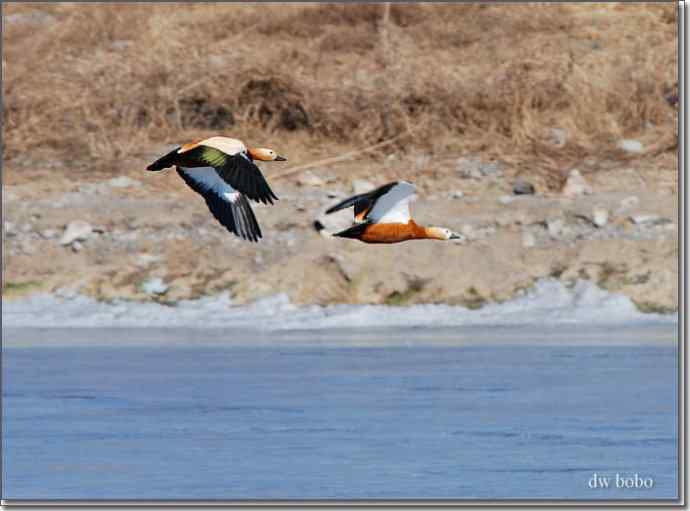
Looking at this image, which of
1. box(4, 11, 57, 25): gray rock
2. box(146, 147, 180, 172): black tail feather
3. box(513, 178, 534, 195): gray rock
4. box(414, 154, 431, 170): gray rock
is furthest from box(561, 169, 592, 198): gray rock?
box(146, 147, 180, 172): black tail feather

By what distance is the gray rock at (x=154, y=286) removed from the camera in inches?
591

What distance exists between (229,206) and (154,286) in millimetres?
5792

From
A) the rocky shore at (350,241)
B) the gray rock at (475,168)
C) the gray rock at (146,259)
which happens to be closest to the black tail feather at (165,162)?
the rocky shore at (350,241)

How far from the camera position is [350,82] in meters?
18.6

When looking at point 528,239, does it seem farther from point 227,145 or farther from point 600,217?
point 227,145

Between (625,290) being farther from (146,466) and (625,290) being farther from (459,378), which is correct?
(146,466)

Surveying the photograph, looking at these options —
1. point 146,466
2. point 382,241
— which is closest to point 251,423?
point 146,466

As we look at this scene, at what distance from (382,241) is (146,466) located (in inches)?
64.8

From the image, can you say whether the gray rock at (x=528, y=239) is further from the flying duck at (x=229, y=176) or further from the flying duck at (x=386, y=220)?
the flying duck at (x=386, y=220)

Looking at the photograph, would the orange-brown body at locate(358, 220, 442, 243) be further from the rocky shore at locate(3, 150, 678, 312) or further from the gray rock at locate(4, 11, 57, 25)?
the gray rock at locate(4, 11, 57, 25)

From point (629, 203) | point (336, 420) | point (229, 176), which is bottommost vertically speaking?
point (629, 203)

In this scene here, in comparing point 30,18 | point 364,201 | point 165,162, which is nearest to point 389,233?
point 364,201

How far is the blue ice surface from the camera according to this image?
8781mm

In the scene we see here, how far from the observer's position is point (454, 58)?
769 inches
